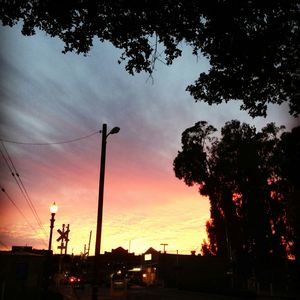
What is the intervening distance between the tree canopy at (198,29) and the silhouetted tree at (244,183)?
40.2m

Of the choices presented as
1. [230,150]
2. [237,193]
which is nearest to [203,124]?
[230,150]

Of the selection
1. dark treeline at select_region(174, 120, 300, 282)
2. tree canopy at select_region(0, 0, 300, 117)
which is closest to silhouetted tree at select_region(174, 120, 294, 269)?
dark treeline at select_region(174, 120, 300, 282)

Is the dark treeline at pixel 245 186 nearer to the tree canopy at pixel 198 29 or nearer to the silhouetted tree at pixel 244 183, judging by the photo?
the silhouetted tree at pixel 244 183

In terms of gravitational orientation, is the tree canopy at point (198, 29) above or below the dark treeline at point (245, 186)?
below

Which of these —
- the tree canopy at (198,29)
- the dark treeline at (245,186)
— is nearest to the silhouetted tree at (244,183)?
the dark treeline at (245,186)

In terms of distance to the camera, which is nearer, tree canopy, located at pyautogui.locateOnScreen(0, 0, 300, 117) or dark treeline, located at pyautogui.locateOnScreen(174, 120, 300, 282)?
tree canopy, located at pyautogui.locateOnScreen(0, 0, 300, 117)

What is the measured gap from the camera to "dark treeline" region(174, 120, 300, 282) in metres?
50.3

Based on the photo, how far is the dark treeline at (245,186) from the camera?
50344 millimetres

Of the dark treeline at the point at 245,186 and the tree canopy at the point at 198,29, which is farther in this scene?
the dark treeline at the point at 245,186

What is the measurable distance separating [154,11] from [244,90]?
3251 mm

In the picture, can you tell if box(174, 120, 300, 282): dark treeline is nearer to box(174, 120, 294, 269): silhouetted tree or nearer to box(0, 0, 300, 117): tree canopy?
box(174, 120, 294, 269): silhouetted tree

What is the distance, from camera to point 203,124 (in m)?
51.5

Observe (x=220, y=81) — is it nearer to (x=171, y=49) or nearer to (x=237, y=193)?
Result: (x=171, y=49)

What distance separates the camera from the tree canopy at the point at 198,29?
898cm
